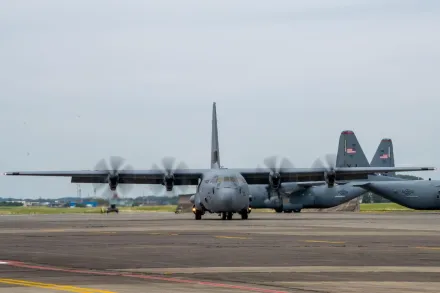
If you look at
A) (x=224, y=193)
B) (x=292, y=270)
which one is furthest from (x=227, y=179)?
(x=292, y=270)

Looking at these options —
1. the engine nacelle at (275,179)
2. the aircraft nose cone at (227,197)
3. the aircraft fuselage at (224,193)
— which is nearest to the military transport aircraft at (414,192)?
the engine nacelle at (275,179)

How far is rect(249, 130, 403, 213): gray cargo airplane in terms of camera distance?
115188 millimetres

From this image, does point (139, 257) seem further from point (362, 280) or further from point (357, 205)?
point (357, 205)

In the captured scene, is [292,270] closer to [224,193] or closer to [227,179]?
[224,193]

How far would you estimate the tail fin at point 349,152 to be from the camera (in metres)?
127

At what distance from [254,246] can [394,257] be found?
6.45 meters

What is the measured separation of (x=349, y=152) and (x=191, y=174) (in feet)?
190

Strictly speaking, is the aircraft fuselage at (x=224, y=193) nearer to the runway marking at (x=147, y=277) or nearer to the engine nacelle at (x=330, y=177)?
the engine nacelle at (x=330, y=177)

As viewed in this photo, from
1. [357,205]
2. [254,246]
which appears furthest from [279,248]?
[357,205]

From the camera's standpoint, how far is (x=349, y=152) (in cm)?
12775

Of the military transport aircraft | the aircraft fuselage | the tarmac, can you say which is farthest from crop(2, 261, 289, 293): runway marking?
the military transport aircraft

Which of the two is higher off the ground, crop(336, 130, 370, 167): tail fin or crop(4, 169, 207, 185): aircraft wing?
crop(336, 130, 370, 167): tail fin

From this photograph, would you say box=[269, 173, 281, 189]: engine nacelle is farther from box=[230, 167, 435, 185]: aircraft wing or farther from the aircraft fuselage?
the aircraft fuselage

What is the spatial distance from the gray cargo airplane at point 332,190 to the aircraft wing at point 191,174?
30.9 meters
